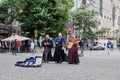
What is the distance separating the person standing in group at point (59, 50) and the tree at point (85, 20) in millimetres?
60938

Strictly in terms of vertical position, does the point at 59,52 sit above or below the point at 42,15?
below

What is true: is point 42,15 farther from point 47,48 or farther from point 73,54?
point 73,54

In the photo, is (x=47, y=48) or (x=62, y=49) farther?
(x=47, y=48)

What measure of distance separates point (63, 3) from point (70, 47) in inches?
1367

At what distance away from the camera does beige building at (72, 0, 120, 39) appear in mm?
117312

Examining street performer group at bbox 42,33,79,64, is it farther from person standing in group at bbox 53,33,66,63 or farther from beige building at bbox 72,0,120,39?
beige building at bbox 72,0,120,39

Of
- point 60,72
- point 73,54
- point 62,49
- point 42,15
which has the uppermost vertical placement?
point 42,15

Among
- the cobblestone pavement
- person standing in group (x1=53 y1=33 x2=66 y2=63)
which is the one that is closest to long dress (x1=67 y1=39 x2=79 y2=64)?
person standing in group (x1=53 y1=33 x2=66 y2=63)

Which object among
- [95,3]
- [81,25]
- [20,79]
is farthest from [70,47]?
[95,3]

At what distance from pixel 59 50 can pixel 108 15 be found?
10886cm

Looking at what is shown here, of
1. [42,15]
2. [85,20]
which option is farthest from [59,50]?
[85,20]

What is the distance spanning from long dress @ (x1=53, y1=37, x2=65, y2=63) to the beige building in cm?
7866

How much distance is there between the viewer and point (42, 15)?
54500 millimetres

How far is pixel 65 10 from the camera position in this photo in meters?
56.8
